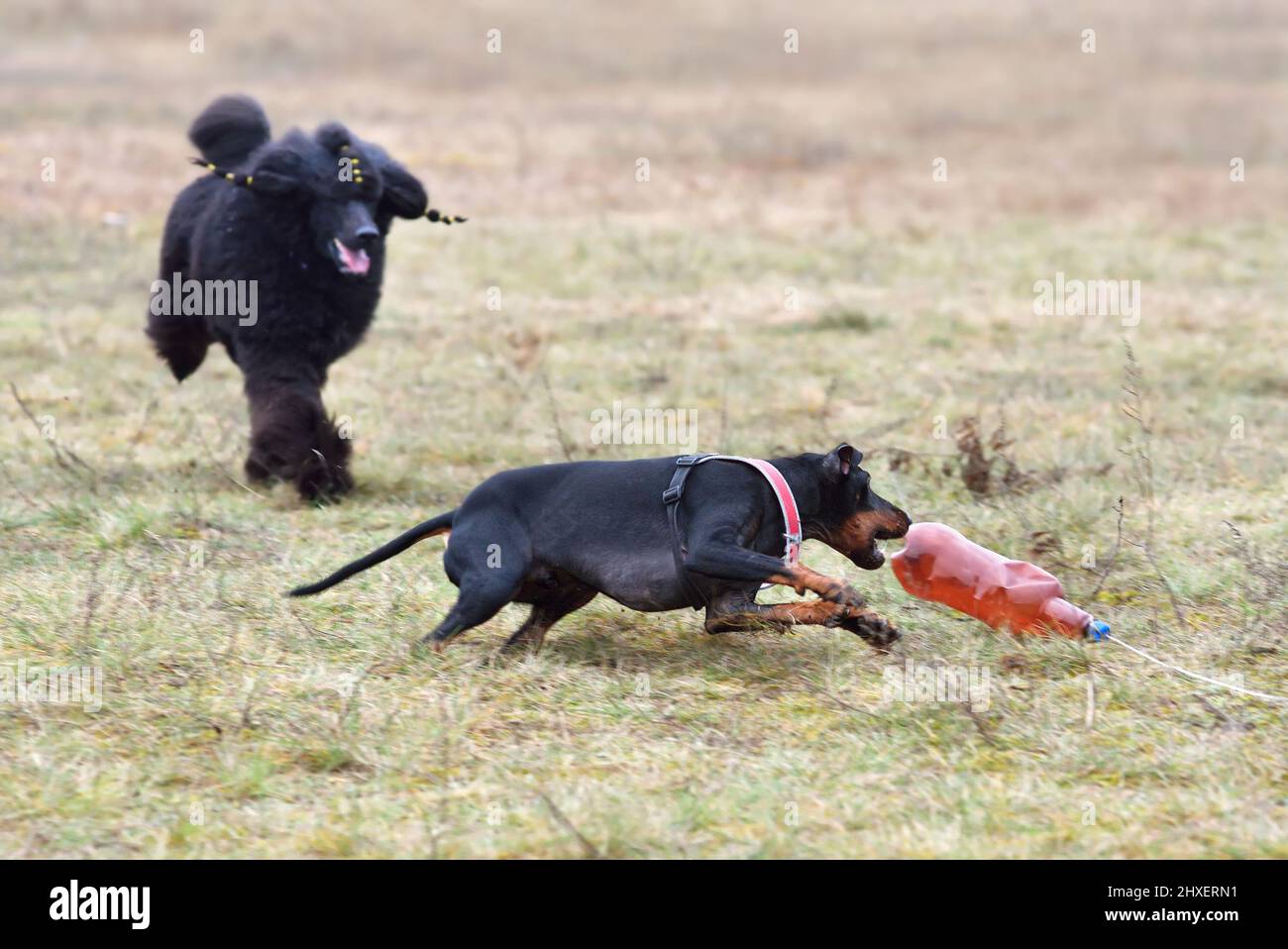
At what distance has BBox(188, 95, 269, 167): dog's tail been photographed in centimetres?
815

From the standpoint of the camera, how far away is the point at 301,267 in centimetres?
761

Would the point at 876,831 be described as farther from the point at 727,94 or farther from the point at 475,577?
the point at 727,94

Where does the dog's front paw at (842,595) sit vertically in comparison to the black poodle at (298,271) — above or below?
below

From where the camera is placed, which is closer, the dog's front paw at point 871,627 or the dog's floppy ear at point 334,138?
the dog's front paw at point 871,627

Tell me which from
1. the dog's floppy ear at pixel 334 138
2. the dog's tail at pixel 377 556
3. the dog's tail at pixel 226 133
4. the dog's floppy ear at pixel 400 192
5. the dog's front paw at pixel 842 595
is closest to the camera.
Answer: the dog's front paw at pixel 842 595

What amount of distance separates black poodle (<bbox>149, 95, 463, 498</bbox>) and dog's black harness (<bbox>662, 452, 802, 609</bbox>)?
270 centimetres

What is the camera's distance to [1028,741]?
441 cm

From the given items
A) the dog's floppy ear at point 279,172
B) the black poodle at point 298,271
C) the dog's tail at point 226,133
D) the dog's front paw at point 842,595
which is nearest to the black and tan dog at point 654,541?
the dog's front paw at point 842,595

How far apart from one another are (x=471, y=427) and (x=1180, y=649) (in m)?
4.71

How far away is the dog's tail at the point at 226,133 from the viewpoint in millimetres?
8148

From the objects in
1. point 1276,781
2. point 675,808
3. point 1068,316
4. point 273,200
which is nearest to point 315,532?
point 273,200

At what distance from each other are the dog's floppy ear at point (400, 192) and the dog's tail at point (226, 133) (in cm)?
81

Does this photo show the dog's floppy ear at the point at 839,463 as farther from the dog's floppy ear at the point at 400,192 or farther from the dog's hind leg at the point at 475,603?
the dog's floppy ear at the point at 400,192

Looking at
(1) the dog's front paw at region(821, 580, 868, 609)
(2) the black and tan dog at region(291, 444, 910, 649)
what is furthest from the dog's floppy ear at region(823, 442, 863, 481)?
(1) the dog's front paw at region(821, 580, 868, 609)
